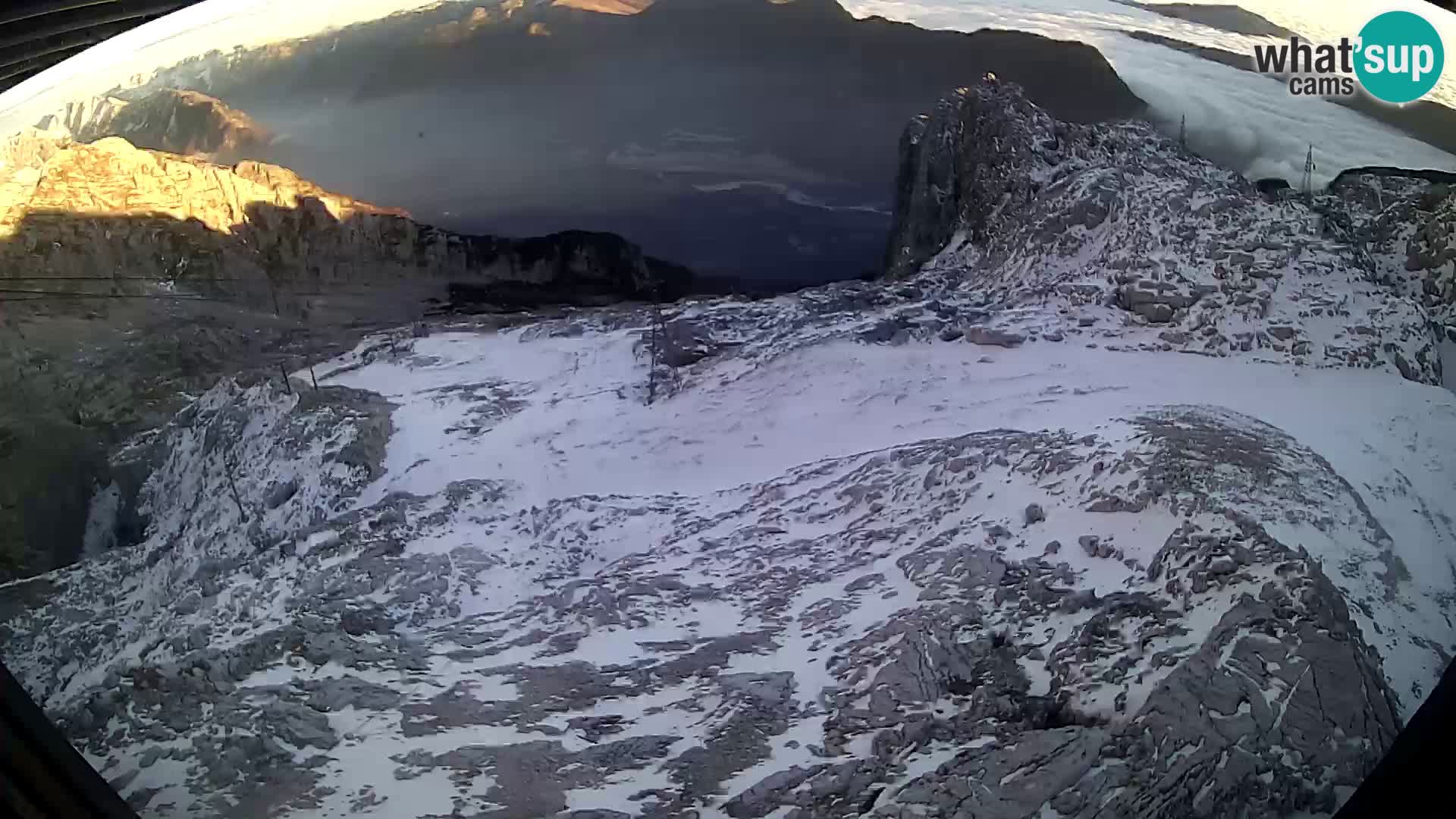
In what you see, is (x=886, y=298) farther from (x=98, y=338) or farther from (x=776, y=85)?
(x=98, y=338)

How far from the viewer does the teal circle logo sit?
2.07 metres

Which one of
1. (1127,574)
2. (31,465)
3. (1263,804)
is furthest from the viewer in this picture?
(31,465)

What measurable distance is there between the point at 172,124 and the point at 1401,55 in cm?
273

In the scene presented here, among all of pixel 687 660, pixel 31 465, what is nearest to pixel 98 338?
pixel 31 465

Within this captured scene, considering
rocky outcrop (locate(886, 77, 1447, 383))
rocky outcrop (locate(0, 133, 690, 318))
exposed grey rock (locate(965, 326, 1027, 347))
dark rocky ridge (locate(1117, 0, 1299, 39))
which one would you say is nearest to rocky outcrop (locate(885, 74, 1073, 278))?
rocky outcrop (locate(886, 77, 1447, 383))

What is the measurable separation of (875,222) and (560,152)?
753mm

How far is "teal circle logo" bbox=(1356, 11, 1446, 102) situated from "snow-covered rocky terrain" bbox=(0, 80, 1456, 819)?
28cm

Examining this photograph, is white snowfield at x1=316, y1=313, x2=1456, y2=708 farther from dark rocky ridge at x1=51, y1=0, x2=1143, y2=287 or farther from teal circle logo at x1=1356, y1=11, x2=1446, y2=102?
teal circle logo at x1=1356, y1=11, x2=1446, y2=102

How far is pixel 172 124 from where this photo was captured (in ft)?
7.08

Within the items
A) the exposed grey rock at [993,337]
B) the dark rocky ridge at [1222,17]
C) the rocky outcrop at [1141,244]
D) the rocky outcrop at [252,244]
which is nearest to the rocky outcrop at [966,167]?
the rocky outcrop at [1141,244]

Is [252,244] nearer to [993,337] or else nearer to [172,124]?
[172,124]

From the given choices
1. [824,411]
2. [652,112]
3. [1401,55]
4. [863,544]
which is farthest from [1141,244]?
[652,112]

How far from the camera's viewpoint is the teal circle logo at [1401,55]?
2072 mm

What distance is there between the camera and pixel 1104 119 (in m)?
2.20
